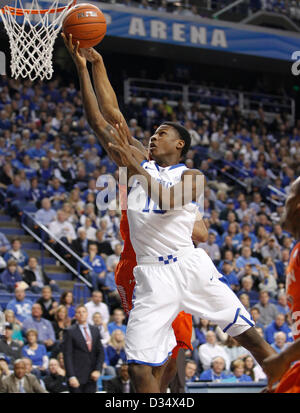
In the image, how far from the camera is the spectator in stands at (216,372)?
367 inches

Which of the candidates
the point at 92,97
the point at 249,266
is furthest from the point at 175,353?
the point at 249,266

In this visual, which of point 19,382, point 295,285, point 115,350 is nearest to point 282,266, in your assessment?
point 115,350

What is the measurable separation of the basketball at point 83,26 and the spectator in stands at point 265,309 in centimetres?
700

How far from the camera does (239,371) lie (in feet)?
30.9

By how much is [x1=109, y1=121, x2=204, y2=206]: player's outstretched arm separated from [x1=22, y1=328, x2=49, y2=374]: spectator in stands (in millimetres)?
4775

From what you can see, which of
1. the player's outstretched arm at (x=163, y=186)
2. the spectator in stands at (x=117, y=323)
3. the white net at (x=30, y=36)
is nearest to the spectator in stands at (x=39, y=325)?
the spectator in stands at (x=117, y=323)

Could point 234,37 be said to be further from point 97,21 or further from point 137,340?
point 137,340

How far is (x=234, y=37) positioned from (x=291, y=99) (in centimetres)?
462

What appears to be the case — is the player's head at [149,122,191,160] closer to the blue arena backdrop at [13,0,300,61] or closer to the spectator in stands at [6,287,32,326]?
the spectator in stands at [6,287,32,326]

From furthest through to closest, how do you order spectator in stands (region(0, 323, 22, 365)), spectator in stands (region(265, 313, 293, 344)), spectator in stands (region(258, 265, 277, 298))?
spectator in stands (region(258, 265, 277, 298))
spectator in stands (region(265, 313, 293, 344))
spectator in stands (region(0, 323, 22, 365))

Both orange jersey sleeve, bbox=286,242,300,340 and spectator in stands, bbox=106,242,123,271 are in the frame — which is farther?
spectator in stands, bbox=106,242,123,271

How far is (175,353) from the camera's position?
16.0 ft

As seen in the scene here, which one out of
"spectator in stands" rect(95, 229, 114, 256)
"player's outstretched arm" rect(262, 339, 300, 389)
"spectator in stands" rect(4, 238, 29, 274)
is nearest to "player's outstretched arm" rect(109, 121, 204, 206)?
"player's outstretched arm" rect(262, 339, 300, 389)

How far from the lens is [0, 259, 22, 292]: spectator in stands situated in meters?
10.0
